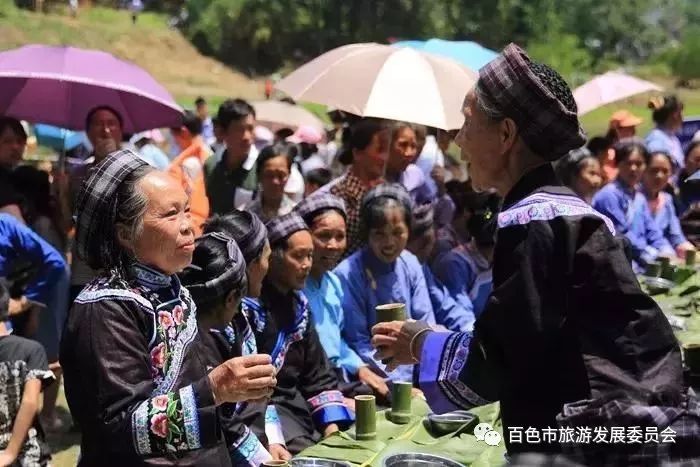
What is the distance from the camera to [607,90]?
898 centimetres

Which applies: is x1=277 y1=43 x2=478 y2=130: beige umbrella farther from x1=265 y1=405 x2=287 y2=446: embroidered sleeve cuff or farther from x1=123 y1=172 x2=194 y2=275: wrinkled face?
x1=123 y1=172 x2=194 y2=275: wrinkled face

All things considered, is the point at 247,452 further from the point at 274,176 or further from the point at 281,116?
the point at 281,116

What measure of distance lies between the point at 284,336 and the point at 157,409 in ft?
4.98

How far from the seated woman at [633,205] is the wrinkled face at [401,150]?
1.99m

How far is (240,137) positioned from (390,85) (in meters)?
0.90

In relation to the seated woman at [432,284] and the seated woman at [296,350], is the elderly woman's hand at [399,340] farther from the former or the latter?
the seated woman at [432,284]

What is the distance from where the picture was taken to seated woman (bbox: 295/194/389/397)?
3.99 metres

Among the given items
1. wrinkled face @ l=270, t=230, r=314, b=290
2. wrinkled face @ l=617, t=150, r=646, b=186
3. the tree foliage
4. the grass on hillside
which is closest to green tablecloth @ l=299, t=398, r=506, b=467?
wrinkled face @ l=270, t=230, r=314, b=290

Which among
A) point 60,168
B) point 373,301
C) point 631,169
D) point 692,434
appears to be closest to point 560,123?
point 692,434

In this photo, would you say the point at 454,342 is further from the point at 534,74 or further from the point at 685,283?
the point at 685,283

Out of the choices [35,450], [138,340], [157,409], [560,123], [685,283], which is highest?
[560,123]

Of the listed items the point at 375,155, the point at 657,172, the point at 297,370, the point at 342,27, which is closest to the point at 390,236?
the point at 375,155

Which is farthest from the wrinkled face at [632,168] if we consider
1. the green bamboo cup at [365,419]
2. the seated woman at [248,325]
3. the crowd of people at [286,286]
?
the green bamboo cup at [365,419]

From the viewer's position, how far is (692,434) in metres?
1.87
